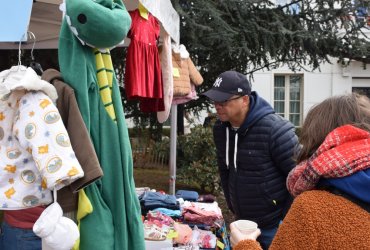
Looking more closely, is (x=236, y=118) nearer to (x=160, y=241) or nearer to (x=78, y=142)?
(x=160, y=241)

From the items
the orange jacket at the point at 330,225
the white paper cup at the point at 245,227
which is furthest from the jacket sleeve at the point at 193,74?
the orange jacket at the point at 330,225

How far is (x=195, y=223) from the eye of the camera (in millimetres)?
3115

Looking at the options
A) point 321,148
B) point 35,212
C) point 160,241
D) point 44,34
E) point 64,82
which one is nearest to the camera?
point 321,148

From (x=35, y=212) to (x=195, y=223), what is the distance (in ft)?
4.48

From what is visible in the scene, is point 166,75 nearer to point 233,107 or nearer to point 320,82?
point 233,107

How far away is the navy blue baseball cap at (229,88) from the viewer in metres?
3.02

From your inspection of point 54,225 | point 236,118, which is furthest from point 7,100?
point 236,118

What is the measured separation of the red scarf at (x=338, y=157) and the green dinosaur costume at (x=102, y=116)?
83 centimetres

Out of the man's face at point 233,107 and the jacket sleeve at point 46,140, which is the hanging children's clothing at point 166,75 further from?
the jacket sleeve at point 46,140

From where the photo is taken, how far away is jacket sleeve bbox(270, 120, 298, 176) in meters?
2.84

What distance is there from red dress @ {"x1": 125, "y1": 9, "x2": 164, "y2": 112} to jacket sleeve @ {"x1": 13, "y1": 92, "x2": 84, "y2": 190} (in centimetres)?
142

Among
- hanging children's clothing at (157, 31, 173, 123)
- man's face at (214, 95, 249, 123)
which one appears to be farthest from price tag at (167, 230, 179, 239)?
hanging children's clothing at (157, 31, 173, 123)

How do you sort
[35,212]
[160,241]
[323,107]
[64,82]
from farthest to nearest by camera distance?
[160,241]
[35,212]
[64,82]
[323,107]

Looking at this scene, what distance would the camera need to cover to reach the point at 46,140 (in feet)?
5.33
